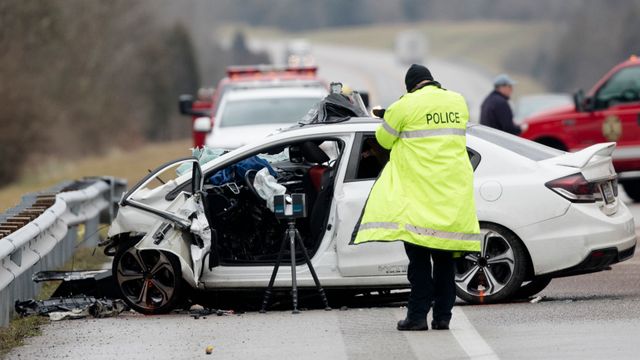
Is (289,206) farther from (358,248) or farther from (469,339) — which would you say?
(469,339)

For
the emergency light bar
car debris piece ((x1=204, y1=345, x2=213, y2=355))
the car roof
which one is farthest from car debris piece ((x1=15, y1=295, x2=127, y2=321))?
the emergency light bar

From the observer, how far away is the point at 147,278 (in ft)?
36.8

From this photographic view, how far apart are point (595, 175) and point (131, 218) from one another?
3.39m

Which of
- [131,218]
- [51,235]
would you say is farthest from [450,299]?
[51,235]

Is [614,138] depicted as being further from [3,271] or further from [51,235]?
[3,271]

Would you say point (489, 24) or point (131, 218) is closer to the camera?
point (131, 218)

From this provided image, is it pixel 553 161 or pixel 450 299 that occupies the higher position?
pixel 553 161

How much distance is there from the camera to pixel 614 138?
19.9 meters

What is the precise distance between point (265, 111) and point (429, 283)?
10.7 metres

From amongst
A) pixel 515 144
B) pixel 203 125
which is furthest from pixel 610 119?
pixel 515 144

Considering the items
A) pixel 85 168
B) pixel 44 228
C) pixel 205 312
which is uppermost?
pixel 44 228

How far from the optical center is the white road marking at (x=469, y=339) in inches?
345

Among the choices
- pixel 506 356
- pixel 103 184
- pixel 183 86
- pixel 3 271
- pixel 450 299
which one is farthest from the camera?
pixel 183 86

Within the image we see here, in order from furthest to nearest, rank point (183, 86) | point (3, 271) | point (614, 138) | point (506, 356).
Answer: point (183, 86)
point (614, 138)
point (3, 271)
point (506, 356)
